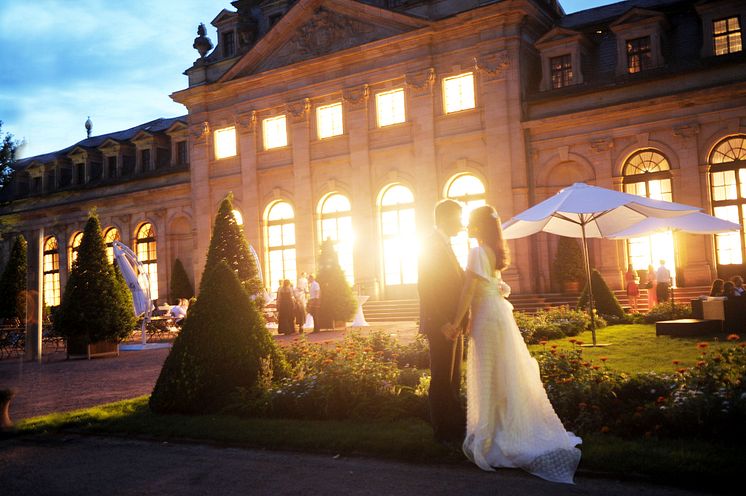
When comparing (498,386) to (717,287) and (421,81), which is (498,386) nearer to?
(717,287)

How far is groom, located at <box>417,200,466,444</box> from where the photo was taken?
20.4ft

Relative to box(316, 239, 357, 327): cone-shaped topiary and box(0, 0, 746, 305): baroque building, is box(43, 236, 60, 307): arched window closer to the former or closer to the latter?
box(0, 0, 746, 305): baroque building

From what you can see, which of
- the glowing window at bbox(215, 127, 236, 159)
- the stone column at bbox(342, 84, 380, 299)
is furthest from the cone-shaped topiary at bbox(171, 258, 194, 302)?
the stone column at bbox(342, 84, 380, 299)

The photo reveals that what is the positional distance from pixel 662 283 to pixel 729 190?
4929 mm

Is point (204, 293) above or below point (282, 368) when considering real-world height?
above

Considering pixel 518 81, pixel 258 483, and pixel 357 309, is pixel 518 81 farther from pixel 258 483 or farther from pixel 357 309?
pixel 258 483

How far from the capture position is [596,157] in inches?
1005

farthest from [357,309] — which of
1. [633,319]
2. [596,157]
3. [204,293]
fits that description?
[204,293]

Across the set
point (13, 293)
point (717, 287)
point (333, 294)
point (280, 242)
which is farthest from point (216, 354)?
point (13, 293)

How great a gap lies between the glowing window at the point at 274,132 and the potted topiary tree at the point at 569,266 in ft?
47.1

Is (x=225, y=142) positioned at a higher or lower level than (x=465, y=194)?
higher

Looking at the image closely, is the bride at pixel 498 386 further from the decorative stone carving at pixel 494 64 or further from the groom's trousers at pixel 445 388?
the decorative stone carving at pixel 494 64

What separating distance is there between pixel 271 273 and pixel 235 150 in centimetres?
657

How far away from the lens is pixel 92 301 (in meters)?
18.6
